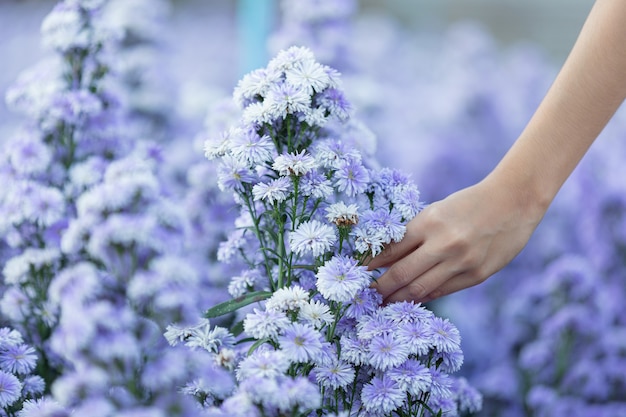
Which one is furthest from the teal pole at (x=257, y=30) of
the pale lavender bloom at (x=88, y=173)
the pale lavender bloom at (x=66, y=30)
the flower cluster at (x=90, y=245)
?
the pale lavender bloom at (x=88, y=173)

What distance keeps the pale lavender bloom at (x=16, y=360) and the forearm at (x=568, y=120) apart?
0.80 metres

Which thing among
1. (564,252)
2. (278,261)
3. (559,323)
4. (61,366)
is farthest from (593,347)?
(61,366)

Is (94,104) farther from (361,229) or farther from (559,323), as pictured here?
(559,323)

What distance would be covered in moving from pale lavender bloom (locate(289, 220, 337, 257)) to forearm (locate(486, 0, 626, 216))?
0.32m

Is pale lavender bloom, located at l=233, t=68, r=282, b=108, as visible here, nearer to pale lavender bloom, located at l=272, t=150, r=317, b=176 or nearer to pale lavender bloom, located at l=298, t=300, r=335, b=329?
pale lavender bloom, located at l=272, t=150, r=317, b=176

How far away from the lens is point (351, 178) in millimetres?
1211

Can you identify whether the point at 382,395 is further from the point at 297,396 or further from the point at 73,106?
the point at 73,106

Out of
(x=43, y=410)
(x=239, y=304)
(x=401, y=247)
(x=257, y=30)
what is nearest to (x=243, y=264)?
(x=239, y=304)

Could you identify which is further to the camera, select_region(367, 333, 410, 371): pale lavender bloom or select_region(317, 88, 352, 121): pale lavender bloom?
select_region(317, 88, 352, 121): pale lavender bloom

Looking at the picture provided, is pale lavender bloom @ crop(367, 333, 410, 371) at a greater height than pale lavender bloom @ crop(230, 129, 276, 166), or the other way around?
pale lavender bloom @ crop(230, 129, 276, 166)

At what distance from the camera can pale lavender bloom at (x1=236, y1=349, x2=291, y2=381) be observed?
1.01 meters

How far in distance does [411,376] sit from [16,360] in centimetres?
61

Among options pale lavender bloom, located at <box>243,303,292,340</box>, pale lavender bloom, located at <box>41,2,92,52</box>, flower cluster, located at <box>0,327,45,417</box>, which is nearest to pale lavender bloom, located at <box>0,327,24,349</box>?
flower cluster, located at <box>0,327,45,417</box>

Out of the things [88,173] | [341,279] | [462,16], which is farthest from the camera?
[462,16]
